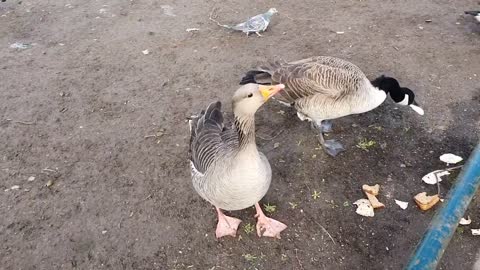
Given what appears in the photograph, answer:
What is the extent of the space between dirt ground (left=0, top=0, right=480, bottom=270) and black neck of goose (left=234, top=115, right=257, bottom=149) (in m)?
0.93

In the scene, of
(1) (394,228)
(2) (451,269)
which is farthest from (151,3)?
(2) (451,269)

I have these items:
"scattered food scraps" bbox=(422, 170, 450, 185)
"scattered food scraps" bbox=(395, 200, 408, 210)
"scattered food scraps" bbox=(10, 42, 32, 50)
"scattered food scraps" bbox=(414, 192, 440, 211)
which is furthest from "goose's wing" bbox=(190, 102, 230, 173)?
"scattered food scraps" bbox=(10, 42, 32, 50)

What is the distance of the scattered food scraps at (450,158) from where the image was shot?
13.1ft

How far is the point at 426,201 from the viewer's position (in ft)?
11.7

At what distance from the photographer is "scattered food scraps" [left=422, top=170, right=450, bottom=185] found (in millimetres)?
3818

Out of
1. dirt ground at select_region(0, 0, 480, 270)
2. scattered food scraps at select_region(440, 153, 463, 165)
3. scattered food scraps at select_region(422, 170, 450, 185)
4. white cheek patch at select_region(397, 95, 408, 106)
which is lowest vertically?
dirt ground at select_region(0, 0, 480, 270)

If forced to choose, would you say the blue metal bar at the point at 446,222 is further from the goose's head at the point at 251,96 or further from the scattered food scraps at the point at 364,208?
the scattered food scraps at the point at 364,208

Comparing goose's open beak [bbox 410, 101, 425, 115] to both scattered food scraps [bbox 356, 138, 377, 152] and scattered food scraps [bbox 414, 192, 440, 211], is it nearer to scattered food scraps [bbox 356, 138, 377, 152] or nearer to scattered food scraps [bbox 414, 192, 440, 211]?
scattered food scraps [bbox 356, 138, 377, 152]

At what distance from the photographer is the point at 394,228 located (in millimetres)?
3480

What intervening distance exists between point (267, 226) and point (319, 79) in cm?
144

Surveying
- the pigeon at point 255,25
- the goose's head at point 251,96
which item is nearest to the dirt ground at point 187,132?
the pigeon at point 255,25

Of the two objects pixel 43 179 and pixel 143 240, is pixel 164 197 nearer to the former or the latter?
pixel 143 240

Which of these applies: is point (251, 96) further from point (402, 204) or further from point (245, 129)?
point (402, 204)

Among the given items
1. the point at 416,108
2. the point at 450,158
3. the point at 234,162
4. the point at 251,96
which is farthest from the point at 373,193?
the point at 251,96
